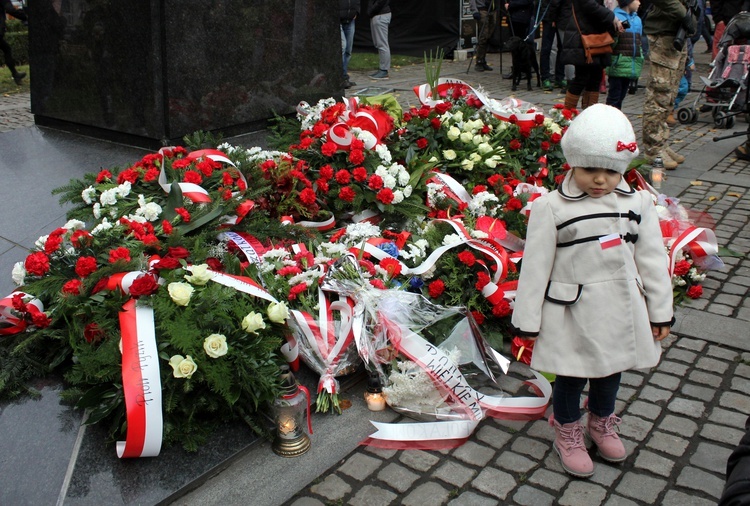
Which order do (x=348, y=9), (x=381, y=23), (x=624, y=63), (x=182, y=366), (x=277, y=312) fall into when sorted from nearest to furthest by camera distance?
(x=182, y=366), (x=277, y=312), (x=624, y=63), (x=348, y=9), (x=381, y=23)

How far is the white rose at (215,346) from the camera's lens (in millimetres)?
3039

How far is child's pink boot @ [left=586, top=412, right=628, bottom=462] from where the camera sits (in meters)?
3.09

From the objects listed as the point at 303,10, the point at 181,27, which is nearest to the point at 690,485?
the point at 181,27

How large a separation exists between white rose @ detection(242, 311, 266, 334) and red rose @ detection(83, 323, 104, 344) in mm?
618

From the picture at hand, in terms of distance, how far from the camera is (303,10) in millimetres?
6023

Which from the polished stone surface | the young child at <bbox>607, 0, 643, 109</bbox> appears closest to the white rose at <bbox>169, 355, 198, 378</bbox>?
the polished stone surface

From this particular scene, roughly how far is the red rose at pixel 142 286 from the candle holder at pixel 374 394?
1.09 meters

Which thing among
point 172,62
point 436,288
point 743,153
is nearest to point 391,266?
point 436,288

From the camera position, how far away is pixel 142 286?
10.5 feet

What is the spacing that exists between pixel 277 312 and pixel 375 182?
145cm

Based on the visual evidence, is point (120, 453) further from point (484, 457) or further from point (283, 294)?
point (484, 457)

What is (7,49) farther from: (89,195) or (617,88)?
(617,88)

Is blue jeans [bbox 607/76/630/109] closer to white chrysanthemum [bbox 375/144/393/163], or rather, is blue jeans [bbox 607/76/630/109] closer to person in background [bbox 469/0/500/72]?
white chrysanthemum [bbox 375/144/393/163]

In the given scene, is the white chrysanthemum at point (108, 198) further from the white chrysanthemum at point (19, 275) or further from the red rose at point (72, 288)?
the red rose at point (72, 288)
